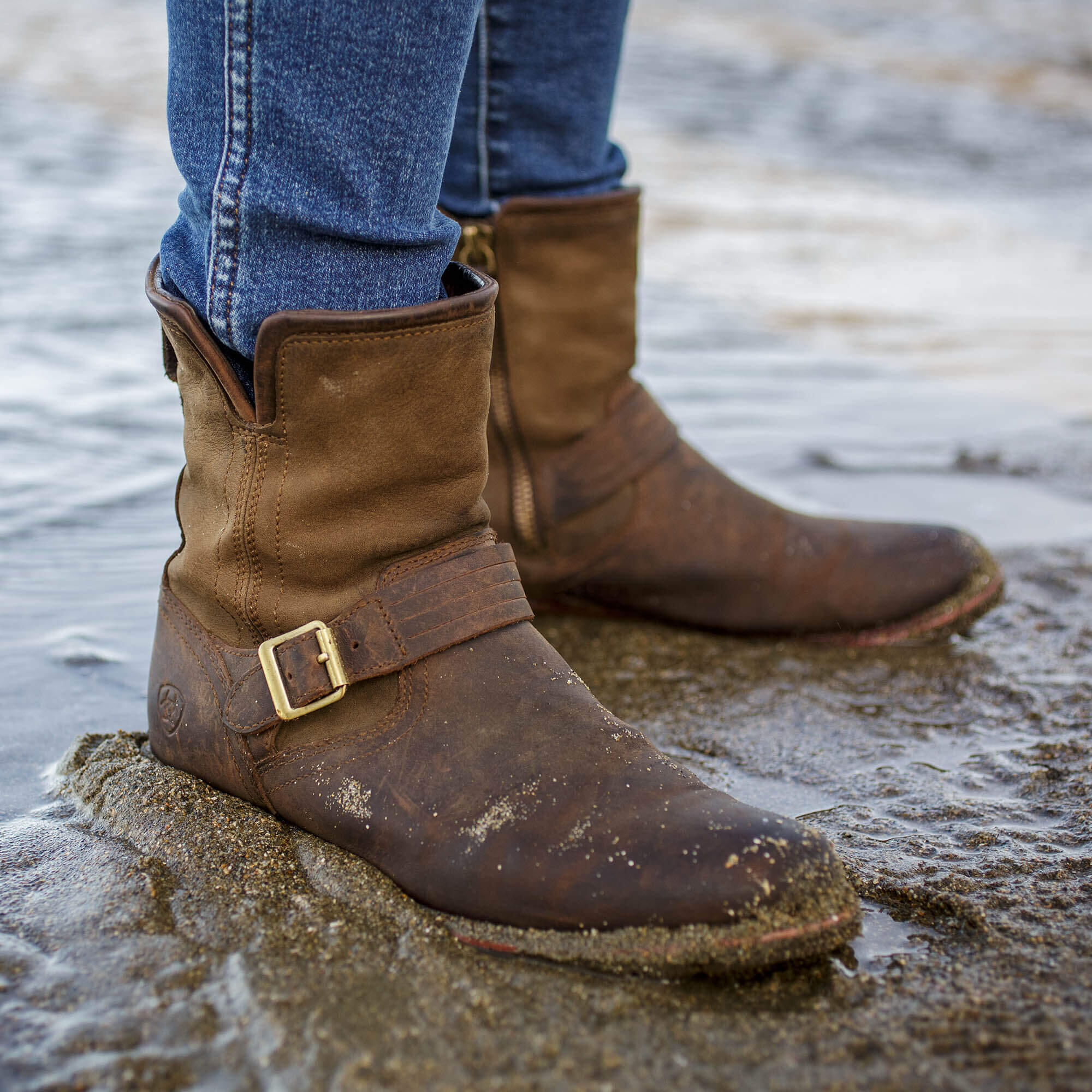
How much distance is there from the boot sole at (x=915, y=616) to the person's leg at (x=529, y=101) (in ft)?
1.92

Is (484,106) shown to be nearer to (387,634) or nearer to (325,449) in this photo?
(325,449)

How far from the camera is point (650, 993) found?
0.89 metres

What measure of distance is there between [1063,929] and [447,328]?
74 cm

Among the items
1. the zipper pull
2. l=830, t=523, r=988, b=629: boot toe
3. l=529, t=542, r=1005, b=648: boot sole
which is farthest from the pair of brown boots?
l=830, t=523, r=988, b=629: boot toe

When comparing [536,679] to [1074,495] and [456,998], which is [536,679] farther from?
[1074,495]

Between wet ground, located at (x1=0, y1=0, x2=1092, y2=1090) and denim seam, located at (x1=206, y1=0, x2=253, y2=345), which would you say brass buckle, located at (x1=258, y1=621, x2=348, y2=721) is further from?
denim seam, located at (x1=206, y1=0, x2=253, y2=345)

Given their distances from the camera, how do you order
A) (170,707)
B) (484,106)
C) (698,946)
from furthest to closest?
(484,106)
(170,707)
(698,946)

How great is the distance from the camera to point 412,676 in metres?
1.07

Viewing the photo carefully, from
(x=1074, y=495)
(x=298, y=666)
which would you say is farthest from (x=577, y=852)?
(x=1074, y=495)

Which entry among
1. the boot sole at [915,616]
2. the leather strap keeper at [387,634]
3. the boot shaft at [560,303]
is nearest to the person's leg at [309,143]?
the leather strap keeper at [387,634]

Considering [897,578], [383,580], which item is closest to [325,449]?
[383,580]

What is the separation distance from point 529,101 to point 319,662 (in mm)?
857

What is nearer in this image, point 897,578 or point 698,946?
point 698,946

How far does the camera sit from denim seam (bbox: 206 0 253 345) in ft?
3.01
